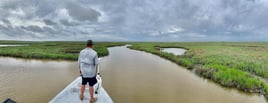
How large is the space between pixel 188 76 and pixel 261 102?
6255 mm

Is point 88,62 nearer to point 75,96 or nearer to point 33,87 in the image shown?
point 75,96

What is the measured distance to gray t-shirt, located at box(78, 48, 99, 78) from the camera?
663cm

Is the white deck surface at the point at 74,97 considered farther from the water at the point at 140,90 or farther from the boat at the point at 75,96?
the water at the point at 140,90

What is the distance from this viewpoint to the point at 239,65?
19.0 m

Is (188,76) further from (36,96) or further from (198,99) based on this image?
(36,96)

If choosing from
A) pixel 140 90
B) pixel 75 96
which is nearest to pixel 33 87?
pixel 140 90

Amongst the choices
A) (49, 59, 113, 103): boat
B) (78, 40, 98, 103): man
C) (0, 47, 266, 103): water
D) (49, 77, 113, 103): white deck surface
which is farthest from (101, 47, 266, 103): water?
(78, 40, 98, 103): man

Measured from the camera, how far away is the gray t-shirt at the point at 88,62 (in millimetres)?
6633

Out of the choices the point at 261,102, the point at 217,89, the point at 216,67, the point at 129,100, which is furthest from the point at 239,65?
the point at 129,100

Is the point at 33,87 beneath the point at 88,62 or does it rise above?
beneath

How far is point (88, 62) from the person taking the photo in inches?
262

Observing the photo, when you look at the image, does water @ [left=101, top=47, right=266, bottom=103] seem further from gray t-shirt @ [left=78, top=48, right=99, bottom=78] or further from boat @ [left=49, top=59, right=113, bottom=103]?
gray t-shirt @ [left=78, top=48, right=99, bottom=78]

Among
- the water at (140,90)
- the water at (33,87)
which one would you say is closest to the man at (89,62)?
the water at (140,90)

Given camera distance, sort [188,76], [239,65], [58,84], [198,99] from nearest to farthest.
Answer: [198,99]
[58,84]
[188,76]
[239,65]
